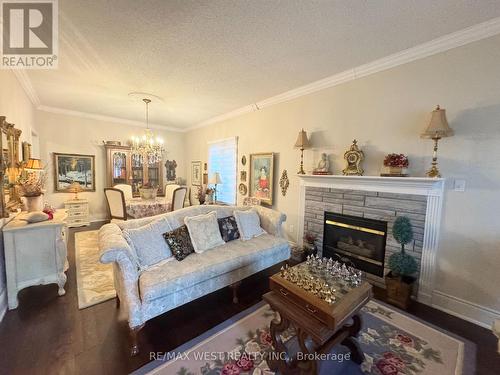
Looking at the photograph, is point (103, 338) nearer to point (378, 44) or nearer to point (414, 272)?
point (414, 272)

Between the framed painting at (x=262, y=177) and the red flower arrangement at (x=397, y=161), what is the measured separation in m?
1.96

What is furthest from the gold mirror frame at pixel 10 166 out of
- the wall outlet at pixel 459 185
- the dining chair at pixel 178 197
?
the wall outlet at pixel 459 185

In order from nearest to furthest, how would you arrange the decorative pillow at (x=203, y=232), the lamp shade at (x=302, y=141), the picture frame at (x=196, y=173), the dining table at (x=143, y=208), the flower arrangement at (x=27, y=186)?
the decorative pillow at (x=203, y=232) < the flower arrangement at (x=27, y=186) < the lamp shade at (x=302, y=141) < the dining table at (x=143, y=208) < the picture frame at (x=196, y=173)

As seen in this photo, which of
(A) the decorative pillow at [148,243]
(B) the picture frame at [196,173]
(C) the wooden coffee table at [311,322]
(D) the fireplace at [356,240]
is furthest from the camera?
(B) the picture frame at [196,173]

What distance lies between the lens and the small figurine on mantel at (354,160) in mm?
2797

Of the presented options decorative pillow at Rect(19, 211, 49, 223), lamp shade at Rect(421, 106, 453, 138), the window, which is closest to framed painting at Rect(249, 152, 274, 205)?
the window

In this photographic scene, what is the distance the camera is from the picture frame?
642cm

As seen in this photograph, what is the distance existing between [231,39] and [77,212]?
5226 mm

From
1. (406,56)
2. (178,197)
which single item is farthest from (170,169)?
(406,56)

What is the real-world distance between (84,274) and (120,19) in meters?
3.11

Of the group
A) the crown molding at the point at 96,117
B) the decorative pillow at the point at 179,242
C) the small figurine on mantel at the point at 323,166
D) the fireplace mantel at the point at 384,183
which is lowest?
the decorative pillow at the point at 179,242

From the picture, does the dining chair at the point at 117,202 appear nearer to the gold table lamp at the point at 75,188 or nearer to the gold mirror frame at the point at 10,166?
the gold mirror frame at the point at 10,166

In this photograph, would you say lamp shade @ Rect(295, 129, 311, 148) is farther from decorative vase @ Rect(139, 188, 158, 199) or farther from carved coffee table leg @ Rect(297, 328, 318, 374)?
decorative vase @ Rect(139, 188, 158, 199)

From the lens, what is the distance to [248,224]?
Answer: 119 inches
